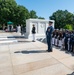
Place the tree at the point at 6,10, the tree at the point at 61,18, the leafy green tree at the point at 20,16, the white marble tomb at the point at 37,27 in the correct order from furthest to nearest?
1. the tree at the point at 61,18
2. the leafy green tree at the point at 20,16
3. the tree at the point at 6,10
4. the white marble tomb at the point at 37,27

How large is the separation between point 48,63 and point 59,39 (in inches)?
199

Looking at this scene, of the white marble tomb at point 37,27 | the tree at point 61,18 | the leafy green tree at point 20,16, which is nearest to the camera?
the white marble tomb at point 37,27

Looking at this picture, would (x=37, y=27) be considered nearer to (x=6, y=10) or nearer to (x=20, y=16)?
(x=6, y=10)

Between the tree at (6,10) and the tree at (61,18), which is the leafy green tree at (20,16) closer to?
the tree at (6,10)

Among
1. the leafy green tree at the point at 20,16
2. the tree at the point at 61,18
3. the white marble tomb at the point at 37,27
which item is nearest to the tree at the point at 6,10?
→ the leafy green tree at the point at 20,16

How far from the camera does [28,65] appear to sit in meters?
5.41

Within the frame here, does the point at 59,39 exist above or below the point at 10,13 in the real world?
below

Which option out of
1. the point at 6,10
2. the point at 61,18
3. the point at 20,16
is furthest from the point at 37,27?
the point at 61,18

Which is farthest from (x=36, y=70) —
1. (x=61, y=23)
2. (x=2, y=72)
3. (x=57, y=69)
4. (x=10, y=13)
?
(x=61, y=23)

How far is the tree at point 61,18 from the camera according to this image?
70.3 m

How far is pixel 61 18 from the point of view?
251ft

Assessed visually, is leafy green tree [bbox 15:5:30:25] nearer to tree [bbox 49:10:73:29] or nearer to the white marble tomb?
the white marble tomb

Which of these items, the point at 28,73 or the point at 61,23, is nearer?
the point at 28,73

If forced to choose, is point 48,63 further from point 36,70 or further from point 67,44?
point 67,44
